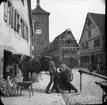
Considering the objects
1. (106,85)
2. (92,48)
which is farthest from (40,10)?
(106,85)

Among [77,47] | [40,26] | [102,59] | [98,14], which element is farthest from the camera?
[40,26]

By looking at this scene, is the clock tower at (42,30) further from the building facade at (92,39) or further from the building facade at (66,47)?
the building facade at (92,39)

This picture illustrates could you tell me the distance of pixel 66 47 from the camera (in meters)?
2.55

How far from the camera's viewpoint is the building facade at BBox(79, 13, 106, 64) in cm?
213

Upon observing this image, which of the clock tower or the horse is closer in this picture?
the clock tower

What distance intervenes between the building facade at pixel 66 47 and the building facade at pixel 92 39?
10cm

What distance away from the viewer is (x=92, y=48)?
235 cm

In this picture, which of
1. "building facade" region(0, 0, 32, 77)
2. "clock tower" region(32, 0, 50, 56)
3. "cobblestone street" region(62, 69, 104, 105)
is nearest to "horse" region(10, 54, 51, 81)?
"building facade" region(0, 0, 32, 77)

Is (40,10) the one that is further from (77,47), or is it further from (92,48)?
(92,48)

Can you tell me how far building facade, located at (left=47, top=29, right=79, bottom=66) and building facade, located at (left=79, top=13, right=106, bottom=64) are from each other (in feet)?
0.33

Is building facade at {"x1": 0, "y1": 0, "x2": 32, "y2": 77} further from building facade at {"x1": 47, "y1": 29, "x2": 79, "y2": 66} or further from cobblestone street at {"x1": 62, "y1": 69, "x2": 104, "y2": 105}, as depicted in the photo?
cobblestone street at {"x1": 62, "y1": 69, "x2": 104, "y2": 105}

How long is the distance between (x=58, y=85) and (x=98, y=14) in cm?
239

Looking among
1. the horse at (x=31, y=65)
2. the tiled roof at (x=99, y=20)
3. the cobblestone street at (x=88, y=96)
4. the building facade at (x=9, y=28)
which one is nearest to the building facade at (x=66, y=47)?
the cobblestone street at (x=88, y=96)

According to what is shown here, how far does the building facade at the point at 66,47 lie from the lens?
2.42 meters
